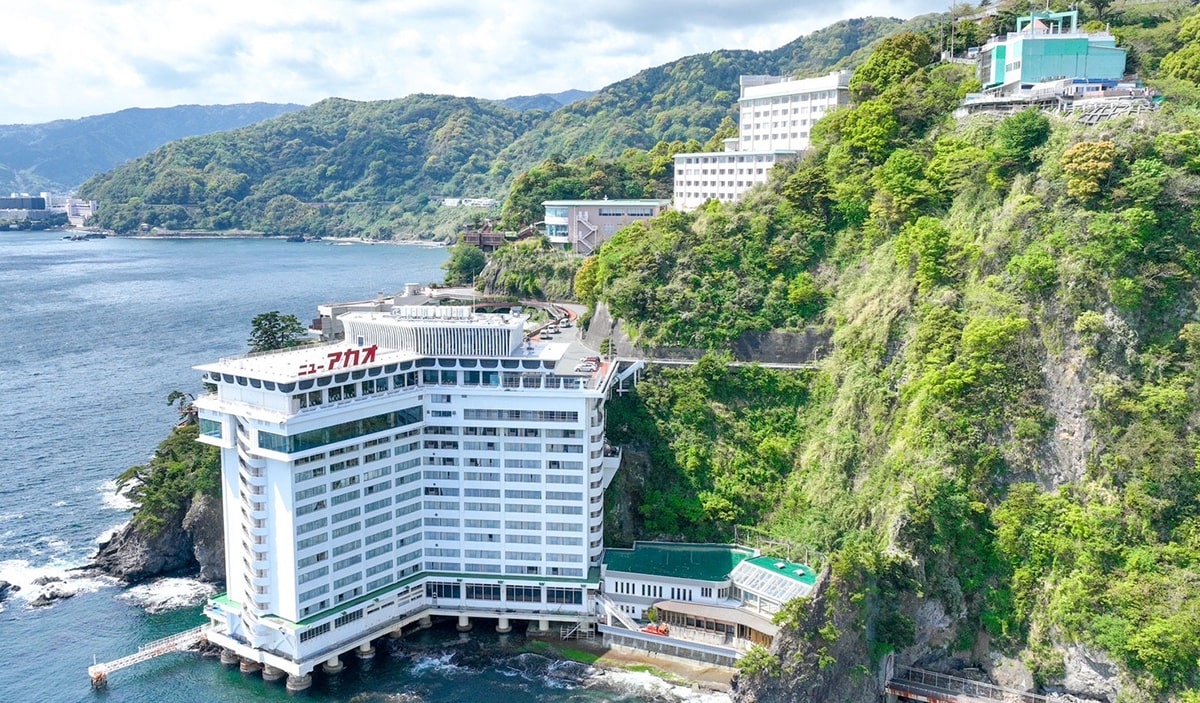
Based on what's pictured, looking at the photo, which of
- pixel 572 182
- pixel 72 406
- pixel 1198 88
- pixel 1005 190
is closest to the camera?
pixel 1005 190

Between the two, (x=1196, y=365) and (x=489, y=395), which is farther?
(x=489, y=395)

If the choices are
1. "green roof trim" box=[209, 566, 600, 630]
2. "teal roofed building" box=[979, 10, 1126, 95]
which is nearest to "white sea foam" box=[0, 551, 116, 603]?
"green roof trim" box=[209, 566, 600, 630]

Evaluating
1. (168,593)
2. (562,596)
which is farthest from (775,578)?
(168,593)

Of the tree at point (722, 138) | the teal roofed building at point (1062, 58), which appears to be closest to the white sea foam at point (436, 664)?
the teal roofed building at point (1062, 58)

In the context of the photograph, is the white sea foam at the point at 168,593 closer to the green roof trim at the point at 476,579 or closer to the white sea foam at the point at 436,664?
the green roof trim at the point at 476,579

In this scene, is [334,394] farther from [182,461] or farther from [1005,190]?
[1005,190]

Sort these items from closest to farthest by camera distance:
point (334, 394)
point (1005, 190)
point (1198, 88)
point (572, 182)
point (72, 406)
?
point (334, 394), point (1005, 190), point (1198, 88), point (72, 406), point (572, 182)

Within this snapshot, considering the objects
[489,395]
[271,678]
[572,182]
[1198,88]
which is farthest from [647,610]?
[572,182]

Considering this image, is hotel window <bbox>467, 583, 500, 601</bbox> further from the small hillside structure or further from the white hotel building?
the small hillside structure

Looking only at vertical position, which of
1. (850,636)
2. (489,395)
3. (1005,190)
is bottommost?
(850,636)
